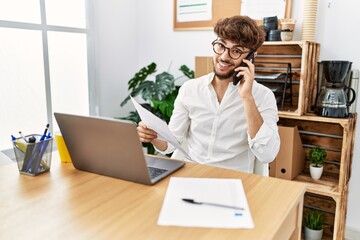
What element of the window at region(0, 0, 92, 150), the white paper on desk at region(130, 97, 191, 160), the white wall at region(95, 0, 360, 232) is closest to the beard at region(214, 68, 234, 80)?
the white paper on desk at region(130, 97, 191, 160)

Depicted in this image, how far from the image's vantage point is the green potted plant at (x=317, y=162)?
200cm

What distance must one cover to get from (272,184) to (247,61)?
648mm

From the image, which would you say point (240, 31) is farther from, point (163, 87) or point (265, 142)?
point (163, 87)

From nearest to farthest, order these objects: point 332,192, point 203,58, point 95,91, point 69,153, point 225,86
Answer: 1. point 69,153
2. point 225,86
3. point 332,192
4. point 203,58
5. point 95,91

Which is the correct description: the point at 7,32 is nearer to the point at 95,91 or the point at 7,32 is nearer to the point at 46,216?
the point at 95,91

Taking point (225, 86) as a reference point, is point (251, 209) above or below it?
below

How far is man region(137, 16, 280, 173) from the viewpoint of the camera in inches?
58.9

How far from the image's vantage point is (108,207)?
2.80 ft

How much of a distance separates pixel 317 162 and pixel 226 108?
2.73 feet

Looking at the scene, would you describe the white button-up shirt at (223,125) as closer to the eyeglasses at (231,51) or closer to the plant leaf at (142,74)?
the eyeglasses at (231,51)

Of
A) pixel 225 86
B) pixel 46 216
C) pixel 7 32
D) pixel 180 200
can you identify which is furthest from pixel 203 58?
pixel 46 216

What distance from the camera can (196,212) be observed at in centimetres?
82

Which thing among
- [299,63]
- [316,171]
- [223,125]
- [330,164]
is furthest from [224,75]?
[330,164]

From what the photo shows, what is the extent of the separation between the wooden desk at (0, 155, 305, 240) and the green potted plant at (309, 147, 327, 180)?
1.05m
